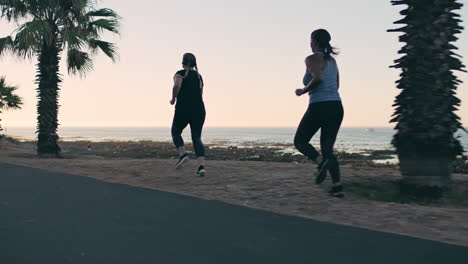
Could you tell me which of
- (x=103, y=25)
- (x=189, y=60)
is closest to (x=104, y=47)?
(x=103, y=25)

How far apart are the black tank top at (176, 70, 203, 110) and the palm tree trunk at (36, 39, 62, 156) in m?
9.41

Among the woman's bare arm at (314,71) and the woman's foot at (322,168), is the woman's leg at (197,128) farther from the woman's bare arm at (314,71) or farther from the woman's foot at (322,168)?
the woman's bare arm at (314,71)

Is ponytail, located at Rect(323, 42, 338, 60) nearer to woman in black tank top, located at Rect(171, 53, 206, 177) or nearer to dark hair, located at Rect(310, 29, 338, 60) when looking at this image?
dark hair, located at Rect(310, 29, 338, 60)

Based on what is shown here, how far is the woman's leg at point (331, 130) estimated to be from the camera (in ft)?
18.3

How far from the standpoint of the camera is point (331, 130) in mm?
5629

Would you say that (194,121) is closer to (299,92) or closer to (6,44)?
(299,92)

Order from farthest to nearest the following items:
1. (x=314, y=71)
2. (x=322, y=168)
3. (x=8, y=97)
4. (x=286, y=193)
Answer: (x=8, y=97)
(x=286, y=193)
(x=322, y=168)
(x=314, y=71)

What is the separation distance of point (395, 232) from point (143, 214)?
252 centimetres

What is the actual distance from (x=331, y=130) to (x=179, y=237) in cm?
266

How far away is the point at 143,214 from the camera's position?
4738mm

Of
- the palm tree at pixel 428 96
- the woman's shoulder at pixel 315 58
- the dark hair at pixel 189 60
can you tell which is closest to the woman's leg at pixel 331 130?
the woman's shoulder at pixel 315 58

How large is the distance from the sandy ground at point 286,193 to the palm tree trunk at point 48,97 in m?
5.86

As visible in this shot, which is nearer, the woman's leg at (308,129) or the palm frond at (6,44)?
the woman's leg at (308,129)

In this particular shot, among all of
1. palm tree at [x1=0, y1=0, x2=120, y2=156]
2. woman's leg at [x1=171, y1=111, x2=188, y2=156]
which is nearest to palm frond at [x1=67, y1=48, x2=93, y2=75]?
palm tree at [x1=0, y1=0, x2=120, y2=156]
